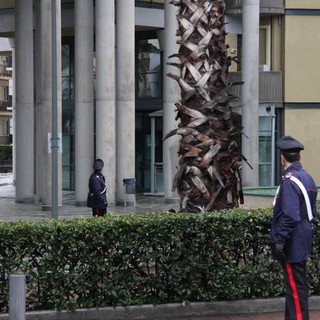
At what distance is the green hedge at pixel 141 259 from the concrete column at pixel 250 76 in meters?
22.3

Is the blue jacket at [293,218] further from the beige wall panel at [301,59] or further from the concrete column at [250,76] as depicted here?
the beige wall panel at [301,59]

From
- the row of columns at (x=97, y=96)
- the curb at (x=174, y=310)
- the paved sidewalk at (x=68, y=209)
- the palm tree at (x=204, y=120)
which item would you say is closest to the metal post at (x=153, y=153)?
the paved sidewalk at (x=68, y=209)

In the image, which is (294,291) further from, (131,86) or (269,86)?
(269,86)

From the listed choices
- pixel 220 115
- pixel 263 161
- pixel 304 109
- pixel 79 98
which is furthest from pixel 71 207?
pixel 220 115

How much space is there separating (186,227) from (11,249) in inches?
78.3

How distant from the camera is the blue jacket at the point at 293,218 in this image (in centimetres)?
754

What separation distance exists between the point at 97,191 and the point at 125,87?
10815 mm

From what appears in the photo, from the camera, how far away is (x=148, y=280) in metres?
9.12

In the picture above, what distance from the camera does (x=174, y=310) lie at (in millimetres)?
9109

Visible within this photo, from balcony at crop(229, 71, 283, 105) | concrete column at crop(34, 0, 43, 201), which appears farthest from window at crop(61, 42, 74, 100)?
balcony at crop(229, 71, 283, 105)

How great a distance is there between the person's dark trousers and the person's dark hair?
3.33 feet

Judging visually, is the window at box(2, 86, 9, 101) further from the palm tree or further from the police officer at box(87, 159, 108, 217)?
the palm tree

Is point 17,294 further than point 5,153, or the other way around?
point 5,153

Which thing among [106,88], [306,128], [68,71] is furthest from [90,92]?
[306,128]
